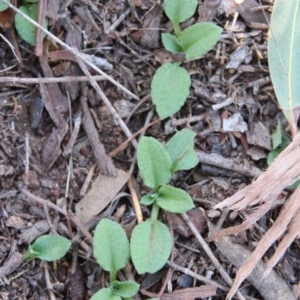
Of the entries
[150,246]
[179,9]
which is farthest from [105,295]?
[179,9]

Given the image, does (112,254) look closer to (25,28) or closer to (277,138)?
(277,138)

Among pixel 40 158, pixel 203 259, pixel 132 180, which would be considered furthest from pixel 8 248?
pixel 203 259

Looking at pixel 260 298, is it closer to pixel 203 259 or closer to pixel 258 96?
pixel 203 259

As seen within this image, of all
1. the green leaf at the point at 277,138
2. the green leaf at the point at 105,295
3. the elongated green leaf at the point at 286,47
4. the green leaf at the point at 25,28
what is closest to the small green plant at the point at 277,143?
the green leaf at the point at 277,138

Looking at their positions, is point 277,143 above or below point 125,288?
above

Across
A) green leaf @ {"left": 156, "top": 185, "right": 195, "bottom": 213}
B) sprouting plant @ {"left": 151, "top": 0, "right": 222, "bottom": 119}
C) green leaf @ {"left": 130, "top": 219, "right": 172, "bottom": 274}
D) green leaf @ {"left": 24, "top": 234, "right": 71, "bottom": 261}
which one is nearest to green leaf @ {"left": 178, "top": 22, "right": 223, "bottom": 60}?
sprouting plant @ {"left": 151, "top": 0, "right": 222, "bottom": 119}

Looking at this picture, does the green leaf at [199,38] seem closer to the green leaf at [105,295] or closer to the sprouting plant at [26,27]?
the sprouting plant at [26,27]
